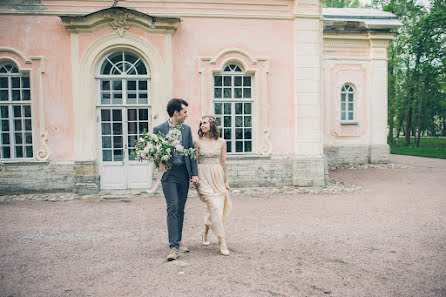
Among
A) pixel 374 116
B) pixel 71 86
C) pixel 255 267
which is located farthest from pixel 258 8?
pixel 374 116

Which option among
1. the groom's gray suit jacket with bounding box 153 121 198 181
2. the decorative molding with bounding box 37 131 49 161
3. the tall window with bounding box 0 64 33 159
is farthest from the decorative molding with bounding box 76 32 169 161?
the groom's gray suit jacket with bounding box 153 121 198 181

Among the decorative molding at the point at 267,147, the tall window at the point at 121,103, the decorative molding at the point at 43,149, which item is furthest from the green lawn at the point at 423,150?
the decorative molding at the point at 43,149

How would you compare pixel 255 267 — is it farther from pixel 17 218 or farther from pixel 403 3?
pixel 403 3

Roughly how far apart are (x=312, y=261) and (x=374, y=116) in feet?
42.2

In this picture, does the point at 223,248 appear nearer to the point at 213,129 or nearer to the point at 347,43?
the point at 213,129

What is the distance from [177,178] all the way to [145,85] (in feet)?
18.0

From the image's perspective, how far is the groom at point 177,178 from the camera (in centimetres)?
422

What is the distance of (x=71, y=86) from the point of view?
8844mm

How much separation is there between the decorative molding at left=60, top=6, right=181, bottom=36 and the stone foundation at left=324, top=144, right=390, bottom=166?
9.40 meters

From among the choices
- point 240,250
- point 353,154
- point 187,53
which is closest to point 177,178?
point 240,250

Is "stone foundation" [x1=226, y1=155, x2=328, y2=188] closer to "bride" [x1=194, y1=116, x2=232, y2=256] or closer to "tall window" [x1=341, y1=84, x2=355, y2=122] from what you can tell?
"bride" [x1=194, y1=116, x2=232, y2=256]

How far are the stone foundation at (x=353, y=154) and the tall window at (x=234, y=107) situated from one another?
678 centimetres

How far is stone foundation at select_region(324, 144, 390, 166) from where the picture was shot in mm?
15055

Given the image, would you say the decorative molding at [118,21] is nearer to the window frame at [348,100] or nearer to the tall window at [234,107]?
the tall window at [234,107]
